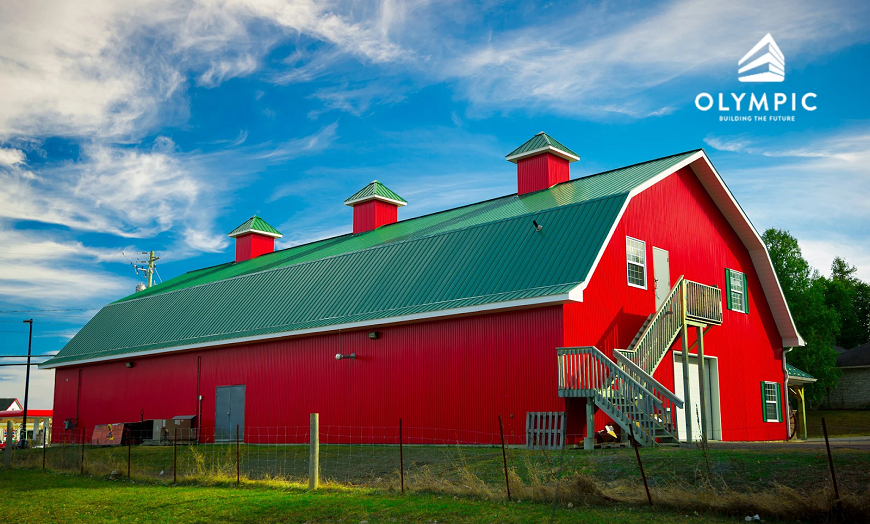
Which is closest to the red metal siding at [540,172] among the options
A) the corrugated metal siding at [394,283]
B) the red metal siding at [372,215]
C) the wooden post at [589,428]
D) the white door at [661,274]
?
the corrugated metal siding at [394,283]

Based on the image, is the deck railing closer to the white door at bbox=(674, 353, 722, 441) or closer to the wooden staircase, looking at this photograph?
the wooden staircase

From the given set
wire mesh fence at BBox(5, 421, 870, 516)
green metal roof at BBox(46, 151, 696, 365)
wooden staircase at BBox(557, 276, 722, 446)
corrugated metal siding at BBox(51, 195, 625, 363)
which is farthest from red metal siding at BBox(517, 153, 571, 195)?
wire mesh fence at BBox(5, 421, 870, 516)

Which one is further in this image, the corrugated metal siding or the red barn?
the corrugated metal siding

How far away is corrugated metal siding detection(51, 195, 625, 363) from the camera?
19.1 meters

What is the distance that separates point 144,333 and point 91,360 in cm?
277

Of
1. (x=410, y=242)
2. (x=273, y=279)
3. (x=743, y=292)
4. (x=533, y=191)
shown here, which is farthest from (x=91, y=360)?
(x=743, y=292)

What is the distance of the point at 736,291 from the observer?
2559 cm

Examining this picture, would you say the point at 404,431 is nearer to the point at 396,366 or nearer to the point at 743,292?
the point at 396,366

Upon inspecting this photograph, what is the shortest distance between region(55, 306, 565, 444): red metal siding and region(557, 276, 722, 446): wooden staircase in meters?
0.63

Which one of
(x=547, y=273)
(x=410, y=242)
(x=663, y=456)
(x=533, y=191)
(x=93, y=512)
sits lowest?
(x=93, y=512)

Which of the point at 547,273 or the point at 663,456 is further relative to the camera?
the point at 547,273

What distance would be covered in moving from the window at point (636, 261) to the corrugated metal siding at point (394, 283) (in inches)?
72.7

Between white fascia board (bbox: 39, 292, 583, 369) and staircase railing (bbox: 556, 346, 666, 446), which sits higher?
white fascia board (bbox: 39, 292, 583, 369)

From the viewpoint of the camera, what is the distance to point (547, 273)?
1867cm
